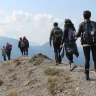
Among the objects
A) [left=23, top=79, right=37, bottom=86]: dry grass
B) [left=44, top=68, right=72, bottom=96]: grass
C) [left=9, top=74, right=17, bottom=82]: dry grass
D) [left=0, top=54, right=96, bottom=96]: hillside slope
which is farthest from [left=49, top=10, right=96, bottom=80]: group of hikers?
[left=9, top=74, right=17, bottom=82]: dry grass

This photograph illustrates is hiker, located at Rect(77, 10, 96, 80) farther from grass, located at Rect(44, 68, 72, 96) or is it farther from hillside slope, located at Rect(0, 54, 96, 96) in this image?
grass, located at Rect(44, 68, 72, 96)

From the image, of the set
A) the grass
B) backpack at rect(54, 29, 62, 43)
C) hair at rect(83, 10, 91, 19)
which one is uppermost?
hair at rect(83, 10, 91, 19)

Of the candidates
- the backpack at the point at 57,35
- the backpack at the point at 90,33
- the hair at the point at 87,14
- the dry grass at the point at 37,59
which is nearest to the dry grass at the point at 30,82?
the backpack at the point at 57,35

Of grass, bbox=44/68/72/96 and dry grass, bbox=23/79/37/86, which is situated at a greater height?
grass, bbox=44/68/72/96

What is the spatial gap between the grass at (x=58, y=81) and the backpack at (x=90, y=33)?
215 centimetres

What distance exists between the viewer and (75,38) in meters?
12.7

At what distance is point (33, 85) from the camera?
13.2 meters

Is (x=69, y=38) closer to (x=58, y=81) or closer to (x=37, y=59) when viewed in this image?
(x=58, y=81)

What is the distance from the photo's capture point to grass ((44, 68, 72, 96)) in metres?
11.4

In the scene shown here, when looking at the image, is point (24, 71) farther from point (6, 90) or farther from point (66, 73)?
point (66, 73)

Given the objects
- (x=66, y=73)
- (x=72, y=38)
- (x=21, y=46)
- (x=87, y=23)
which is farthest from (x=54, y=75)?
(x=21, y=46)

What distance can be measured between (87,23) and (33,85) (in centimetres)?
442

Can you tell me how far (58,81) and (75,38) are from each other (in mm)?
2147

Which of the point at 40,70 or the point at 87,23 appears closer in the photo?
the point at 87,23
